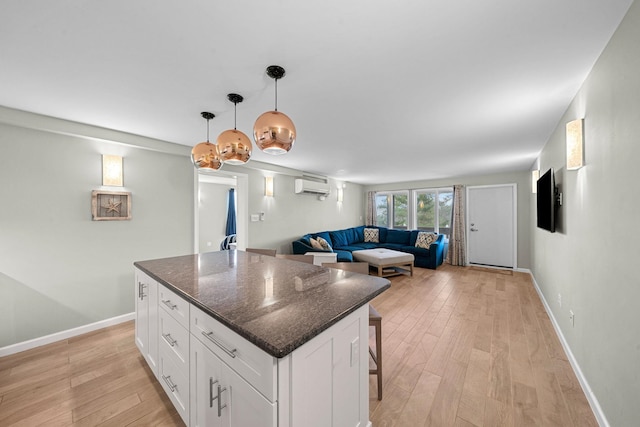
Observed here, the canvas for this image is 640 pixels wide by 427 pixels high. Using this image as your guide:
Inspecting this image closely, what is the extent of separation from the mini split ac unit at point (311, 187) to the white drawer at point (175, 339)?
391 centimetres

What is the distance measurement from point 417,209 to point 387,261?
282 cm

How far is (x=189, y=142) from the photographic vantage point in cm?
329

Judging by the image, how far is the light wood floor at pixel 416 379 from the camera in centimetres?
159

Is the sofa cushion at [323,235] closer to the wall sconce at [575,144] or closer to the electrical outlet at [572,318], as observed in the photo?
the electrical outlet at [572,318]

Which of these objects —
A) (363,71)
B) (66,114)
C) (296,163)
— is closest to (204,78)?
(363,71)

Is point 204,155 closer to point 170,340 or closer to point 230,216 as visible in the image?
point 170,340

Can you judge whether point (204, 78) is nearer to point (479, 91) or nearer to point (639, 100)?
point (479, 91)

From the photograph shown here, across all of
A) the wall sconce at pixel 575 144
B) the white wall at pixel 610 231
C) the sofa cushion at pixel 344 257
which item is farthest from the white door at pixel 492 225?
the wall sconce at pixel 575 144

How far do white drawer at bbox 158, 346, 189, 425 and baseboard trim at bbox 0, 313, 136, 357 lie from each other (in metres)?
1.77

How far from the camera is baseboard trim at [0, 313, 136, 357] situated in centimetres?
229

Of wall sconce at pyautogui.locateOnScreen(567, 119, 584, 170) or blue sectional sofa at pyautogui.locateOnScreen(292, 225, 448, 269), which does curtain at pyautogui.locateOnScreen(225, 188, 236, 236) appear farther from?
wall sconce at pyautogui.locateOnScreen(567, 119, 584, 170)

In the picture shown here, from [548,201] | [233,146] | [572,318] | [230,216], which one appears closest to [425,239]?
[548,201]

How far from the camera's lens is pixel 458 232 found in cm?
606

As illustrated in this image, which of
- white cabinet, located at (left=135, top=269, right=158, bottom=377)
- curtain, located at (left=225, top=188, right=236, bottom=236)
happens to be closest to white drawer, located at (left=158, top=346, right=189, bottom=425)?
white cabinet, located at (left=135, top=269, right=158, bottom=377)
